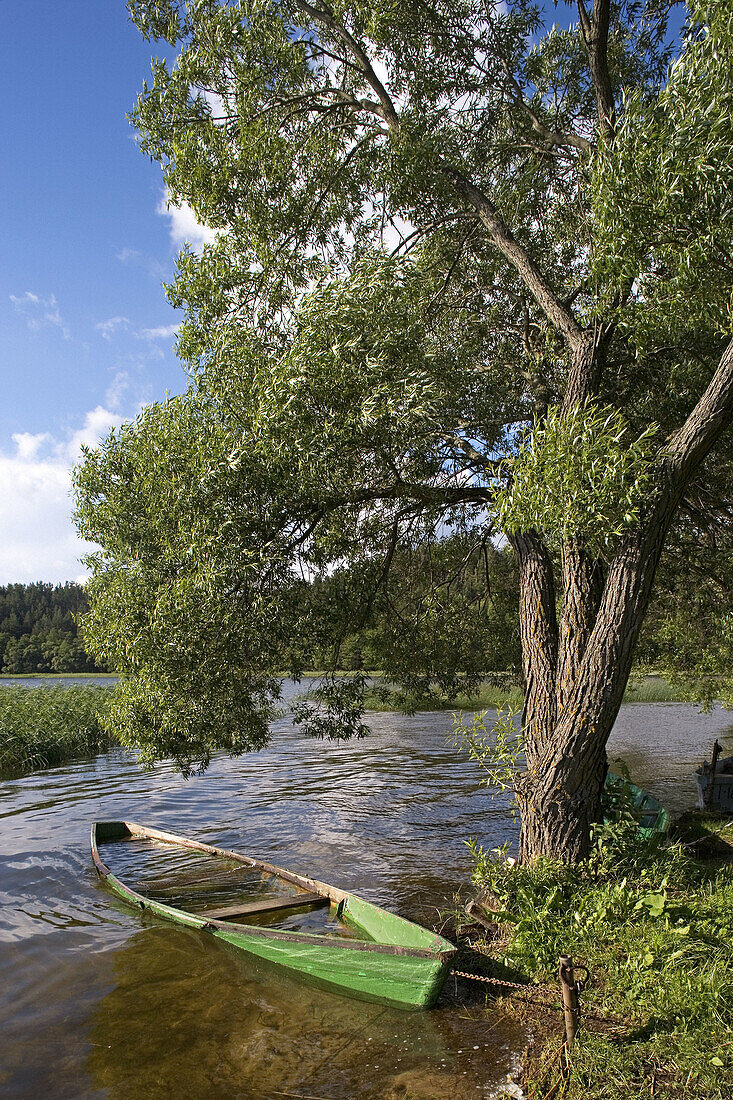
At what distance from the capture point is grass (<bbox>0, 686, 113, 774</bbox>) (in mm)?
22688

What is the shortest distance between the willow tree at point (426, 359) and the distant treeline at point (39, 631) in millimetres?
71339

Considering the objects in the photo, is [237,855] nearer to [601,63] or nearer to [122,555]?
[122,555]

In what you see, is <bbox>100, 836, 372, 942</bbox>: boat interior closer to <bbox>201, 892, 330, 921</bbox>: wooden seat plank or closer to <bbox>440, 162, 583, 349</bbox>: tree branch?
<bbox>201, 892, 330, 921</bbox>: wooden seat plank

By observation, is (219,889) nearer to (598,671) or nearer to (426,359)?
(598,671)

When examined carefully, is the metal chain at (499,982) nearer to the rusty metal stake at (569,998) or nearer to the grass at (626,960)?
the grass at (626,960)

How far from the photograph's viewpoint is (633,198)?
6895 mm

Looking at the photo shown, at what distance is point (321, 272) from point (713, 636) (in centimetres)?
955

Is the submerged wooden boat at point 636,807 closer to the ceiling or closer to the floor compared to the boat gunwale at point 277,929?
closer to the ceiling

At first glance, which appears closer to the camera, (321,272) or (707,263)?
(707,263)

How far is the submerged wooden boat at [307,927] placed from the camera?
6.73m

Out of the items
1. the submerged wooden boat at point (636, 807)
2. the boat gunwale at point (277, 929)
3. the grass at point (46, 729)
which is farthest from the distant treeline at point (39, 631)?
the submerged wooden boat at point (636, 807)

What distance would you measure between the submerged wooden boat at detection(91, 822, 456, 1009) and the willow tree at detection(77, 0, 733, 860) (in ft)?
6.10

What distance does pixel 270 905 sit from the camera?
9.15m

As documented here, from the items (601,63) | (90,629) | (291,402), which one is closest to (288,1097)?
(90,629)
